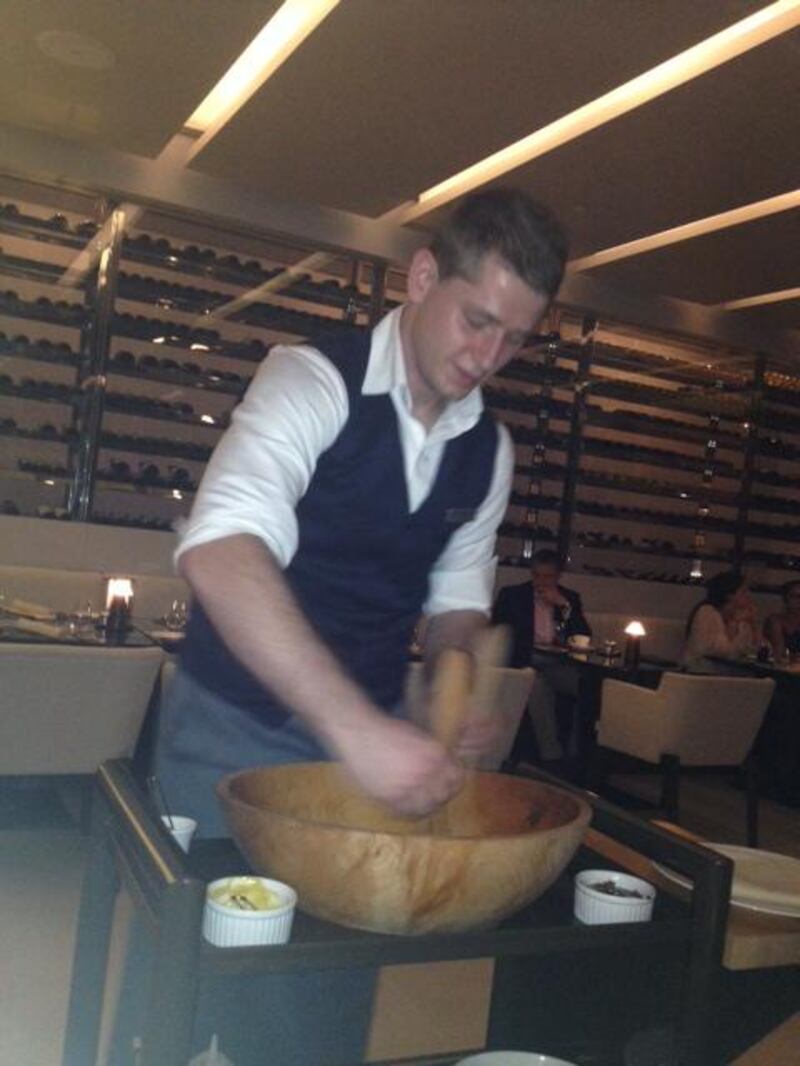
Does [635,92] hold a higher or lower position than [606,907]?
higher

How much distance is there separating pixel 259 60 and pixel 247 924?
4.76 metres

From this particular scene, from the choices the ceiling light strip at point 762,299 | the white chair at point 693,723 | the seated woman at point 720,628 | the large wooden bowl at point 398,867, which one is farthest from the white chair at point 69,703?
the ceiling light strip at point 762,299

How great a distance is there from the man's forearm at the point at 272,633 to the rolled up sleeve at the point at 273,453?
31 millimetres

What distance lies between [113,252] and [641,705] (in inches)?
153

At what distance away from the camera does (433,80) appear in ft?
14.6

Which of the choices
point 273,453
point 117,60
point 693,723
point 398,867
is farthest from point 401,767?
point 117,60

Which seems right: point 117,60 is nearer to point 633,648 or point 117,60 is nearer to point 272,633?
point 633,648

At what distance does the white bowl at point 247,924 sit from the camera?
2.86ft

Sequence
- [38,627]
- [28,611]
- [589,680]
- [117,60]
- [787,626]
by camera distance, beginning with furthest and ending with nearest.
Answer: [787,626]
[589,680]
[28,611]
[117,60]
[38,627]

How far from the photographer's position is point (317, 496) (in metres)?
1.44

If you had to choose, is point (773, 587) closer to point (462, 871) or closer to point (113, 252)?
point (113, 252)

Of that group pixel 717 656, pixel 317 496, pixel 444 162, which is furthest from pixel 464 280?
pixel 717 656

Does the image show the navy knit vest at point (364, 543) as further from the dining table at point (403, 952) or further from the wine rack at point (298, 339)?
the wine rack at point (298, 339)

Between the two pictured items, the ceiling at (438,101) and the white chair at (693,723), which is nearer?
the ceiling at (438,101)
